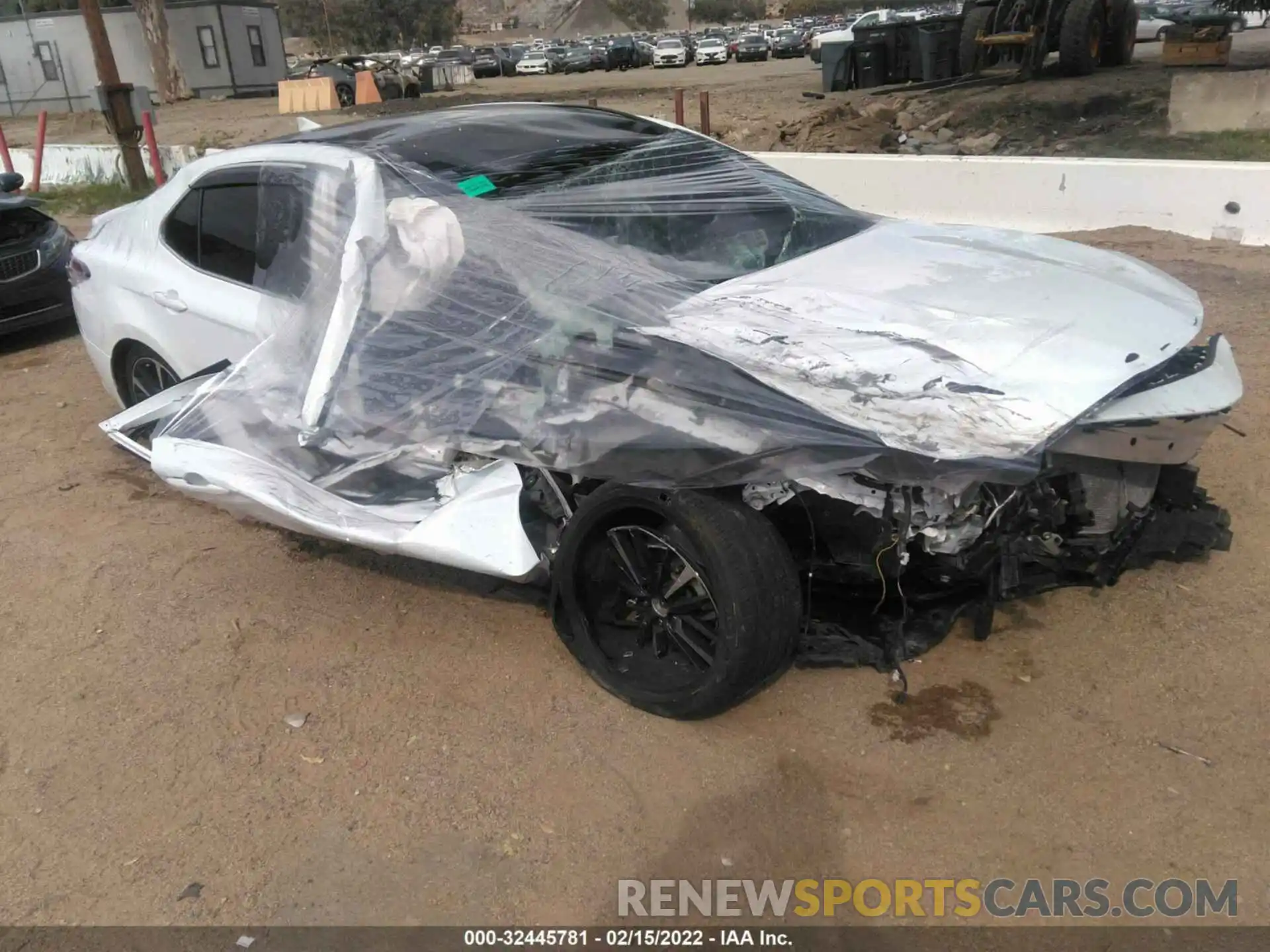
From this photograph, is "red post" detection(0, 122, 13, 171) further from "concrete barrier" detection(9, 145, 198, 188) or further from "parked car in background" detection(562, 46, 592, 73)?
"parked car in background" detection(562, 46, 592, 73)

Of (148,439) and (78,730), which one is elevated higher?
(148,439)

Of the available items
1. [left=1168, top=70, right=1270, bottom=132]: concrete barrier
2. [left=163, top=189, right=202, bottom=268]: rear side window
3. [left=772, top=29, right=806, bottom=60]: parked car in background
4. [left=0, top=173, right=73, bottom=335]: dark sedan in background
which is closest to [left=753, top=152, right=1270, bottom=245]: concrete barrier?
[left=1168, top=70, right=1270, bottom=132]: concrete barrier

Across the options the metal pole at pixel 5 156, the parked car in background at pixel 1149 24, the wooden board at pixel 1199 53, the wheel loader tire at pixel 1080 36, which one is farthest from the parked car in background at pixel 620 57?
the wooden board at pixel 1199 53

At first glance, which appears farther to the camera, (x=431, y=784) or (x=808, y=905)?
(x=431, y=784)

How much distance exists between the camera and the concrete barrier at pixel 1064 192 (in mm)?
6996

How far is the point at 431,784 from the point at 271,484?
3.86ft

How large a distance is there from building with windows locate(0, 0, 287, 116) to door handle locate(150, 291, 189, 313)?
108 feet

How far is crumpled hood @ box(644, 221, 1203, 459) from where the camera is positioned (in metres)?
2.40

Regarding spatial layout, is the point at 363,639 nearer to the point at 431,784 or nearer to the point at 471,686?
the point at 471,686

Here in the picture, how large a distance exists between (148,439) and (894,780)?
3377mm

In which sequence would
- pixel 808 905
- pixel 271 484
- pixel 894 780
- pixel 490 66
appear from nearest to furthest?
pixel 808 905, pixel 894 780, pixel 271 484, pixel 490 66

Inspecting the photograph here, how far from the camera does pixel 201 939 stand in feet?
7.71

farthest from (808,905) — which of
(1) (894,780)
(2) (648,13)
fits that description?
(2) (648,13)

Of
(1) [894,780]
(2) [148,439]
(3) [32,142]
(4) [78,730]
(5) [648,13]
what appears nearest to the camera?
(1) [894,780]
